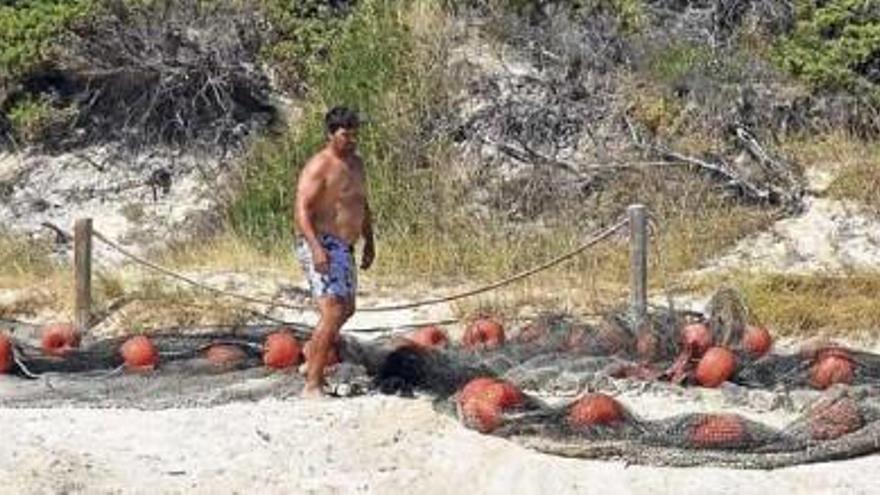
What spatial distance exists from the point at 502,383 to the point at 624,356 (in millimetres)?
1630

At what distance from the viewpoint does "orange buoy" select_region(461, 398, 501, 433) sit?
886 centimetres

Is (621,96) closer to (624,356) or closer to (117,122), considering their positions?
(117,122)

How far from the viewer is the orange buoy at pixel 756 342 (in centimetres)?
1080

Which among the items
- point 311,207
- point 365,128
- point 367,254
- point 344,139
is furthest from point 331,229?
point 365,128

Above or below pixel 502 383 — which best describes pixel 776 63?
above

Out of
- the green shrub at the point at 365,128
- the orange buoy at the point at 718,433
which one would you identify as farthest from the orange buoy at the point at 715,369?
the green shrub at the point at 365,128

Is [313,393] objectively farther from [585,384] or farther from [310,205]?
[585,384]

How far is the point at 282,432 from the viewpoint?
355 inches

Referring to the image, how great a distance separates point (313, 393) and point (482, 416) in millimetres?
1250

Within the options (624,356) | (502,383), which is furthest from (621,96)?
(502,383)

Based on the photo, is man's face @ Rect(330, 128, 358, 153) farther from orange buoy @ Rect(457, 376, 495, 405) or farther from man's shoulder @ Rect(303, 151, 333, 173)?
orange buoy @ Rect(457, 376, 495, 405)

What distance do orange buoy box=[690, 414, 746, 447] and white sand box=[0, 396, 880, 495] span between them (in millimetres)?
191

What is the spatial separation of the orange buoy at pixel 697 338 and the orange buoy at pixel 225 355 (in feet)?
8.74

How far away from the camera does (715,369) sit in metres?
10.1
